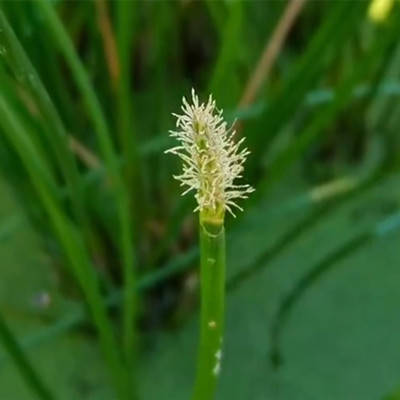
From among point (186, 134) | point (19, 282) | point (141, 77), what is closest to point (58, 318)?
point (19, 282)

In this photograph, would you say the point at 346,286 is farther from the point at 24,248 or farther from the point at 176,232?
the point at 24,248

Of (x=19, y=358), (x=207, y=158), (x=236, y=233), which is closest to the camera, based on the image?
(x=207, y=158)

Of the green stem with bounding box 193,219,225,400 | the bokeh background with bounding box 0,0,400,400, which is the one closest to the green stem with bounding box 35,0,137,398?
the bokeh background with bounding box 0,0,400,400

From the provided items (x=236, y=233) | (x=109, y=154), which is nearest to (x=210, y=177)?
(x=109, y=154)

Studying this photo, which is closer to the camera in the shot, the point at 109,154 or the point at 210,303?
the point at 210,303

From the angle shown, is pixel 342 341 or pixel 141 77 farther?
pixel 141 77

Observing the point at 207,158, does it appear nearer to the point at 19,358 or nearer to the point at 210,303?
the point at 210,303

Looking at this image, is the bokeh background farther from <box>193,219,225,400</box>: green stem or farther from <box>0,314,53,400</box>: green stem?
<box>193,219,225,400</box>: green stem

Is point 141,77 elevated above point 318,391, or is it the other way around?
point 141,77
